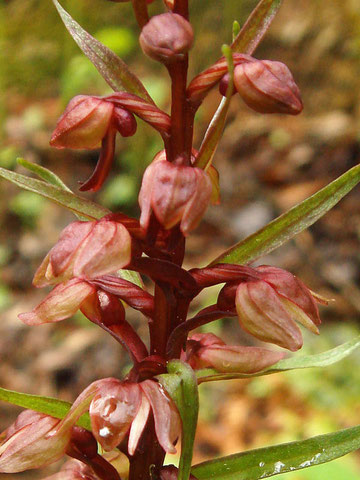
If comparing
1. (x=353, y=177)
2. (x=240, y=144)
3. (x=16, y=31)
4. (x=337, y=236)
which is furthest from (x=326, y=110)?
(x=353, y=177)

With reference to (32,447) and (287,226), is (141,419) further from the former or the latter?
(287,226)

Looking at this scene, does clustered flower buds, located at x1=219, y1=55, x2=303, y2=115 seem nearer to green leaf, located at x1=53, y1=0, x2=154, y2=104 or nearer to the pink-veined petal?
green leaf, located at x1=53, y1=0, x2=154, y2=104

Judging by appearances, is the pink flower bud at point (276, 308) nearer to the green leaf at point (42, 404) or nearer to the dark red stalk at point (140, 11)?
the green leaf at point (42, 404)

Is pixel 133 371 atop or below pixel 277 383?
atop

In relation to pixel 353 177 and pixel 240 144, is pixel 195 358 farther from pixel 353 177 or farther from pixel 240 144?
pixel 240 144

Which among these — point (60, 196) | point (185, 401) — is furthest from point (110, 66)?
point (185, 401)

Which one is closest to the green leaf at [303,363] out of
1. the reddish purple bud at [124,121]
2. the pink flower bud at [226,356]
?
the pink flower bud at [226,356]
